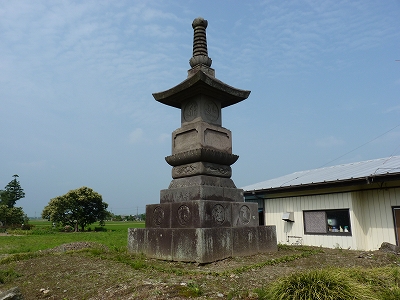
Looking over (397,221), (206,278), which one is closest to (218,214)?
(206,278)

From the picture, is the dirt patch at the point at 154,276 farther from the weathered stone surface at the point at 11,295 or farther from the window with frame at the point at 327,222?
the window with frame at the point at 327,222

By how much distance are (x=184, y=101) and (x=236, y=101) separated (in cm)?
162

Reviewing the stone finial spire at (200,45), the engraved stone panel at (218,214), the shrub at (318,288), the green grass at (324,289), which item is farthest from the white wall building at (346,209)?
the shrub at (318,288)

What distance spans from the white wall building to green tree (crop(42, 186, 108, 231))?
28667 millimetres

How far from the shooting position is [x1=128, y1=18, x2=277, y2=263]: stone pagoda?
7137 millimetres

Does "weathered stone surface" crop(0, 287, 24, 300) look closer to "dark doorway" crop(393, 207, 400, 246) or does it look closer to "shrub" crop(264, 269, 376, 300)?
"shrub" crop(264, 269, 376, 300)

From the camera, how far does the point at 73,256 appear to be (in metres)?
7.96

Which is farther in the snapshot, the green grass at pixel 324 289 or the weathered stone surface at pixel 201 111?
the weathered stone surface at pixel 201 111

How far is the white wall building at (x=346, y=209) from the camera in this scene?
11.2 meters

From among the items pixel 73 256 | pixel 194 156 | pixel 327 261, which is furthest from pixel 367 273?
pixel 73 256

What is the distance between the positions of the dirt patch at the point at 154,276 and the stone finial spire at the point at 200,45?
558 centimetres

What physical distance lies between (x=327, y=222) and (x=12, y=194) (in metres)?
58.5

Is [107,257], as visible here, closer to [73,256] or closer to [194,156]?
[73,256]

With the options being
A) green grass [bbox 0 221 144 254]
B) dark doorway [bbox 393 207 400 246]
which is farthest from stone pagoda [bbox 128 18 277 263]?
dark doorway [bbox 393 207 400 246]
